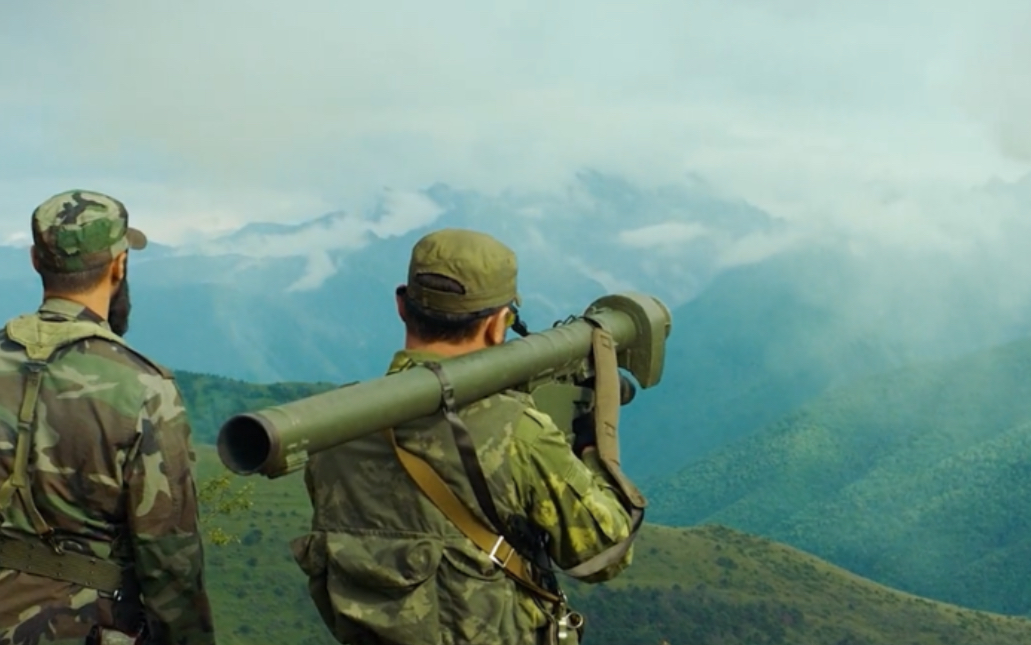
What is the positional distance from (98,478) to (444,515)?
149 cm

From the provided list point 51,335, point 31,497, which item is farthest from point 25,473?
point 51,335

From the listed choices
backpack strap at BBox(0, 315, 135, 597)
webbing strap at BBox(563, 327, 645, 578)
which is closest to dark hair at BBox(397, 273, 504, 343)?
webbing strap at BBox(563, 327, 645, 578)

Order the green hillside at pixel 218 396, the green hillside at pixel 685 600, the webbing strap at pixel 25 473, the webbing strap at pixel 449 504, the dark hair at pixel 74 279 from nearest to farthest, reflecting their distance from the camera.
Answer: the webbing strap at pixel 449 504
the webbing strap at pixel 25 473
the dark hair at pixel 74 279
the green hillside at pixel 685 600
the green hillside at pixel 218 396

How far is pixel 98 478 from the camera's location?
6051mm

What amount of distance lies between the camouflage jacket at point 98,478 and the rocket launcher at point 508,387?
1.19 meters

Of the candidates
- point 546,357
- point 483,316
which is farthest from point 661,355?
point 483,316

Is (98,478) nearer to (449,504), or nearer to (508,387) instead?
(449,504)

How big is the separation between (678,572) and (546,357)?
358ft

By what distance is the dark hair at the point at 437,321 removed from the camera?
224 inches

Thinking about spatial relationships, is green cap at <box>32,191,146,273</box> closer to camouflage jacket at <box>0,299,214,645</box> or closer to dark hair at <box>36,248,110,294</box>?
dark hair at <box>36,248,110,294</box>

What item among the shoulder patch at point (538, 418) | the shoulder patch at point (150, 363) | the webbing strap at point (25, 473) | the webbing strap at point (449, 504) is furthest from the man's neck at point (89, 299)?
the shoulder patch at point (538, 418)

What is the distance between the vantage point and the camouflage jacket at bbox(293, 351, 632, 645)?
5.56 m

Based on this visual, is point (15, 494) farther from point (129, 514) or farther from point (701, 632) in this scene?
point (701, 632)

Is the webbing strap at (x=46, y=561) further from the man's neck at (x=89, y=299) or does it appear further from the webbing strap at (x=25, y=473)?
the man's neck at (x=89, y=299)
